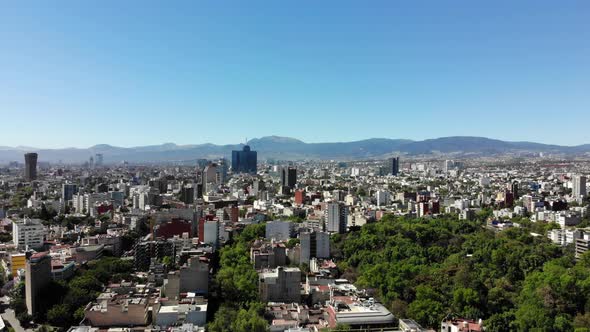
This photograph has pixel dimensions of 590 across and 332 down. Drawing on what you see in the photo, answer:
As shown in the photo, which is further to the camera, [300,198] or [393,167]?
[393,167]

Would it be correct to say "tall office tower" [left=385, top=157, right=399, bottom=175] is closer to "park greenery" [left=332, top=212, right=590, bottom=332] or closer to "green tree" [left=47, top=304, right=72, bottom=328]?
"park greenery" [left=332, top=212, right=590, bottom=332]

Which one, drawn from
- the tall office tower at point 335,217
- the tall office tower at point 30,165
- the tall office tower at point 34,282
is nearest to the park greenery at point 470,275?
the tall office tower at point 335,217

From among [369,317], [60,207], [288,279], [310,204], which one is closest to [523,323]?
[369,317]

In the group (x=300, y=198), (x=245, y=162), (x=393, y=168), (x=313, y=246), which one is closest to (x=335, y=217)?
(x=313, y=246)

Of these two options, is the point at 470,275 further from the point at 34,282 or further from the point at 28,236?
the point at 28,236

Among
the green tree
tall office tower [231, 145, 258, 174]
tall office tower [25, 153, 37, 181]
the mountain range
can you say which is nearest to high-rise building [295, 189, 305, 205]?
the green tree

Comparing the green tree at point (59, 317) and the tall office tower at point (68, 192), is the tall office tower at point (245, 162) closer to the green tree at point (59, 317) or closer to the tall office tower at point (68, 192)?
the tall office tower at point (68, 192)
